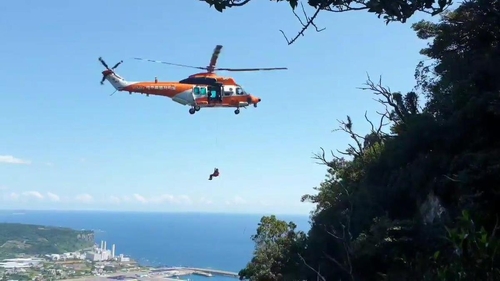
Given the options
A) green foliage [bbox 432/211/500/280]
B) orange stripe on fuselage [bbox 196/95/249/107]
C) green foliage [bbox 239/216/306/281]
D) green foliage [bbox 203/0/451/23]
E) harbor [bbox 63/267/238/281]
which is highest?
orange stripe on fuselage [bbox 196/95/249/107]

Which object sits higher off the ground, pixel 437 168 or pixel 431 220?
pixel 437 168

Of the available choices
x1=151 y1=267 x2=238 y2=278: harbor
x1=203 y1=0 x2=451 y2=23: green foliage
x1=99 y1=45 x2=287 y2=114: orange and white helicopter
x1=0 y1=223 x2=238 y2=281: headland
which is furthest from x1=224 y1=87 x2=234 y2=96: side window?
x1=151 y1=267 x2=238 y2=278: harbor

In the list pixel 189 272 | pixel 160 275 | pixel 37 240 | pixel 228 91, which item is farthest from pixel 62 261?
pixel 228 91

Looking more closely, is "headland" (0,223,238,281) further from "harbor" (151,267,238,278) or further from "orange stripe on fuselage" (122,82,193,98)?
"orange stripe on fuselage" (122,82,193,98)

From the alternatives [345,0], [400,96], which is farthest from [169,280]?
[345,0]

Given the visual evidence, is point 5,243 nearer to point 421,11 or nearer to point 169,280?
point 169,280

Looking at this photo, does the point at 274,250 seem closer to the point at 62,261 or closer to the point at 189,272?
the point at 189,272
